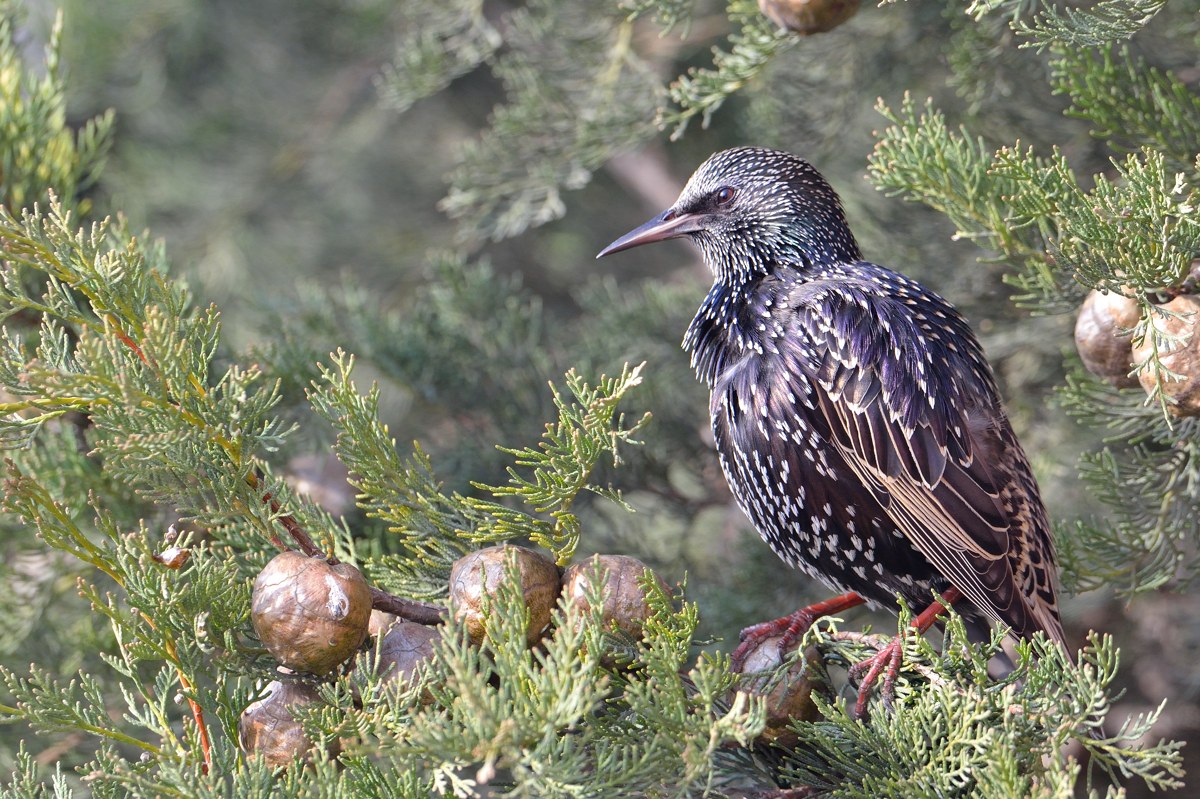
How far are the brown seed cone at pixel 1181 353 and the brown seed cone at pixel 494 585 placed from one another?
94cm

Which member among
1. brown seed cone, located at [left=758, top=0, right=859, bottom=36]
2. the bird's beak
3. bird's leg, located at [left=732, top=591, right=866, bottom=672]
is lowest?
bird's leg, located at [left=732, top=591, right=866, bottom=672]

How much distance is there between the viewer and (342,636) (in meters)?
1.51

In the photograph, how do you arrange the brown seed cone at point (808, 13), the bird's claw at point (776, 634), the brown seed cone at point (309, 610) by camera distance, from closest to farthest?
the brown seed cone at point (309, 610) → the bird's claw at point (776, 634) → the brown seed cone at point (808, 13)

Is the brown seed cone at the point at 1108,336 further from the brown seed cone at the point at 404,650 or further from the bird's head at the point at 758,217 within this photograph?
the brown seed cone at the point at 404,650

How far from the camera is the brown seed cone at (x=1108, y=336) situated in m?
1.80

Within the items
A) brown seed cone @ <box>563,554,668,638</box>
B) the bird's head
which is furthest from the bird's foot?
the bird's head

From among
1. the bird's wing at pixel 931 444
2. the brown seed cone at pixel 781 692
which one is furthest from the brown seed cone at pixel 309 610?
the bird's wing at pixel 931 444

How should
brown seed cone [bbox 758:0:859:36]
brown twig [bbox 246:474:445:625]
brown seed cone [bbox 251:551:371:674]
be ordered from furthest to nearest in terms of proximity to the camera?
1. brown seed cone [bbox 758:0:859:36]
2. brown twig [bbox 246:474:445:625]
3. brown seed cone [bbox 251:551:371:674]

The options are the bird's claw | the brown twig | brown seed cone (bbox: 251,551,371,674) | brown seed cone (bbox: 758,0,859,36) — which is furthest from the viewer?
brown seed cone (bbox: 758,0,859,36)

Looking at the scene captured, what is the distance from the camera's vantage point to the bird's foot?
1.69 meters

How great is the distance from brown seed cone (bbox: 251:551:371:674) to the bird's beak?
1111 millimetres

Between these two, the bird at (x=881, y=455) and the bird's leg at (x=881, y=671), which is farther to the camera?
the bird at (x=881, y=455)

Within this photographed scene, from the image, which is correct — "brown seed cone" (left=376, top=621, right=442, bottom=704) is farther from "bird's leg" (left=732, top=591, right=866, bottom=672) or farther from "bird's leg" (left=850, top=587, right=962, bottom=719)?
"bird's leg" (left=850, top=587, right=962, bottom=719)

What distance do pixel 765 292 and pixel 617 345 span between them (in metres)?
0.73
